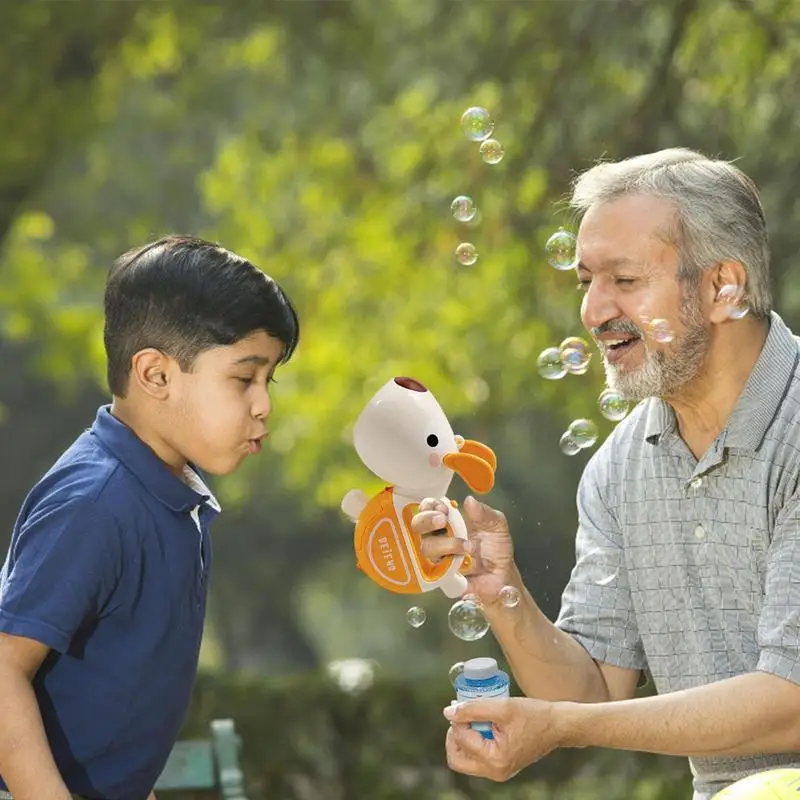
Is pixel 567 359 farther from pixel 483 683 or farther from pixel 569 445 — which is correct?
pixel 483 683

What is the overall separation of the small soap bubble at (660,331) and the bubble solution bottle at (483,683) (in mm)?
664

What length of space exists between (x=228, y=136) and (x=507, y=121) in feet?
12.5

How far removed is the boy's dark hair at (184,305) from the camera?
8.27 ft

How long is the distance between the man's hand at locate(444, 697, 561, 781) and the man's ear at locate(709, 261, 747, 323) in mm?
774

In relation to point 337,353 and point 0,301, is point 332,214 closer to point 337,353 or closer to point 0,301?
point 337,353

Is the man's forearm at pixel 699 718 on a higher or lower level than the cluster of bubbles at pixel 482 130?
lower

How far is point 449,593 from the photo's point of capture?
105 inches

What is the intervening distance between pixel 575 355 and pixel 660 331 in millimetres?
346

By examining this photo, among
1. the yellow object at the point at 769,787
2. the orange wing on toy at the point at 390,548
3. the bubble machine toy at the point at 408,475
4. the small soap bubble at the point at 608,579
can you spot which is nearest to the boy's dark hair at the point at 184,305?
the bubble machine toy at the point at 408,475

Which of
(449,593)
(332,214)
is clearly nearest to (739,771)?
(449,593)

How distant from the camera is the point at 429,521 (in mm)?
2535

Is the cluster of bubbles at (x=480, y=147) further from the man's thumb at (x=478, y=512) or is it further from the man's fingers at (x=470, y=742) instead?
the man's fingers at (x=470, y=742)

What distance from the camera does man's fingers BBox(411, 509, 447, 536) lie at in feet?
8.31

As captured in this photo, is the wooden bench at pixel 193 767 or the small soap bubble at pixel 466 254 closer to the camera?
the small soap bubble at pixel 466 254
